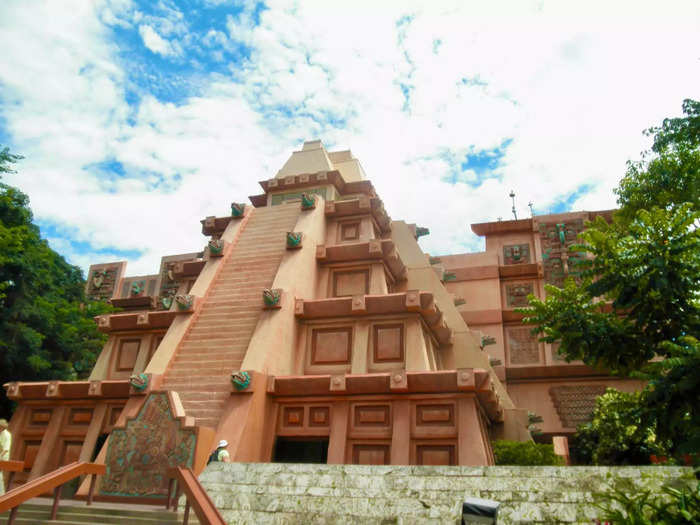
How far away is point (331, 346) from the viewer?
1602cm

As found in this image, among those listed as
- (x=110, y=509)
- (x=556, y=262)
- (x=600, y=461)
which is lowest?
(x=110, y=509)

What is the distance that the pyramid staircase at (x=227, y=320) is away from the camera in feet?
46.2

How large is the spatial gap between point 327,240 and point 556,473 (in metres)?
13.9

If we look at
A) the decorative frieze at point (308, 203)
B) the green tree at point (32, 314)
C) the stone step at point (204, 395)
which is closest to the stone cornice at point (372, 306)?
the stone step at point (204, 395)

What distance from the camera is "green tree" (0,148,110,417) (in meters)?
21.3

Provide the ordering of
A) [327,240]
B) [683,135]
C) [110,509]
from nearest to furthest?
[110,509]
[683,135]
[327,240]

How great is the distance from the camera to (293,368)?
15.7 metres

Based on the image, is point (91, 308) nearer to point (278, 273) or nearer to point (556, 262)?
point (278, 273)

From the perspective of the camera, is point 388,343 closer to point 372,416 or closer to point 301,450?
point 372,416

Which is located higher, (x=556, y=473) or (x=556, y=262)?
(x=556, y=262)

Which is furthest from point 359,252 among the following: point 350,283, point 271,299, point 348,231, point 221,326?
point 221,326

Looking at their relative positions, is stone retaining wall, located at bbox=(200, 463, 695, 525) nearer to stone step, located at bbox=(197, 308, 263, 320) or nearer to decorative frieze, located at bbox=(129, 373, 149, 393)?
decorative frieze, located at bbox=(129, 373, 149, 393)

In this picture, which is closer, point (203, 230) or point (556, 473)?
point (556, 473)

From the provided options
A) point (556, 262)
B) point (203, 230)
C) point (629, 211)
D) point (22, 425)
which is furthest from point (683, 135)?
point (22, 425)
